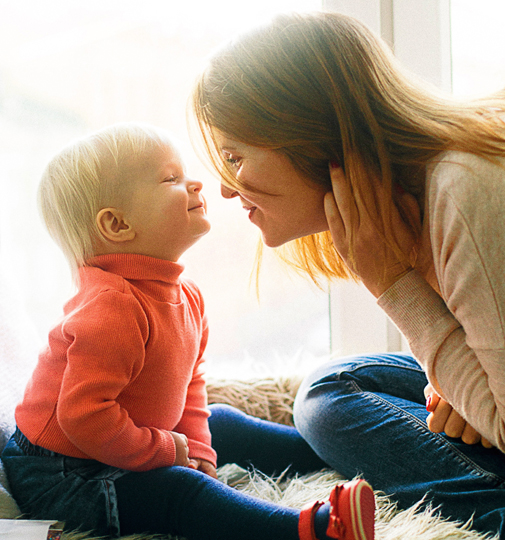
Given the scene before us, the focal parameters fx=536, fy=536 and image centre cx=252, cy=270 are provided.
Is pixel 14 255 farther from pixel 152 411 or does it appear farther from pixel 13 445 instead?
pixel 152 411

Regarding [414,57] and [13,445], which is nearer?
[13,445]

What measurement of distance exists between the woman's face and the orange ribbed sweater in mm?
188

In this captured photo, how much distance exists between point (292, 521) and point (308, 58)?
67 centimetres

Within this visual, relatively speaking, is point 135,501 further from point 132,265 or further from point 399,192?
point 399,192

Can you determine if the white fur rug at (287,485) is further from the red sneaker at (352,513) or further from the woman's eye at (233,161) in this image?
the woman's eye at (233,161)

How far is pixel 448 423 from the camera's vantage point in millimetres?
875

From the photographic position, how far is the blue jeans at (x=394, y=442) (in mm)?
829

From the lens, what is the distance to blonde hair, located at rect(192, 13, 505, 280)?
2.56 feet

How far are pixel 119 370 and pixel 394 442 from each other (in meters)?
0.49

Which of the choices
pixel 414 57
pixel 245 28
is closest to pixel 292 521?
pixel 245 28

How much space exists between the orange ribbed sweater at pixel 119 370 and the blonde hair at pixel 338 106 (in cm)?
30

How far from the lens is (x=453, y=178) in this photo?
2.36ft

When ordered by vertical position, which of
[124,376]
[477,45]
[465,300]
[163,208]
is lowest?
[124,376]

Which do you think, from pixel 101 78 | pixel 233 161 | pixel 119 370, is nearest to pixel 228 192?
pixel 233 161
